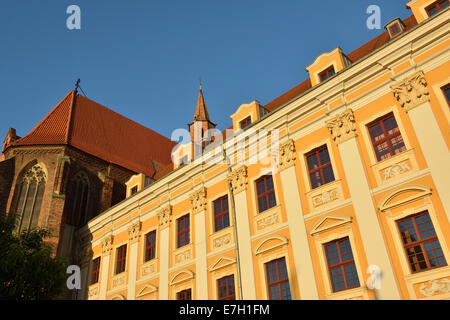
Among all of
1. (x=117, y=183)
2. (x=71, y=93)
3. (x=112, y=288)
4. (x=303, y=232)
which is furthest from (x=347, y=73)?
(x=71, y=93)

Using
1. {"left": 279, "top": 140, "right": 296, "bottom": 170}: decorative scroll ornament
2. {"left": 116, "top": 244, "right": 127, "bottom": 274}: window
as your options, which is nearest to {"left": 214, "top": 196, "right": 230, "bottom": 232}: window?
{"left": 279, "top": 140, "right": 296, "bottom": 170}: decorative scroll ornament

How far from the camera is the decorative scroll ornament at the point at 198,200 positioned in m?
18.0

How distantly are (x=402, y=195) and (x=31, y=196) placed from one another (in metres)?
23.5

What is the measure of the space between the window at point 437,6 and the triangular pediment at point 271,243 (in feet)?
31.8

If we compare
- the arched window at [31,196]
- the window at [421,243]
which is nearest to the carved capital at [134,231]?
the arched window at [31,196]

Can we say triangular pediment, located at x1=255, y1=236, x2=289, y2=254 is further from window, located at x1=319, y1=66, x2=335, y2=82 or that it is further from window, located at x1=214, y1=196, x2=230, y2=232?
window, located at x1=319, y1=66, x2=335, y2=82

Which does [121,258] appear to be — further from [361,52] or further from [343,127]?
[361,52]

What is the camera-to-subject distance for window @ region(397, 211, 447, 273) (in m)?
10.8

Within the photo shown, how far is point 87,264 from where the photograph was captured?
23.2 metres

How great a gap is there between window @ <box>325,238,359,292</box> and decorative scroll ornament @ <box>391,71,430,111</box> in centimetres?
482

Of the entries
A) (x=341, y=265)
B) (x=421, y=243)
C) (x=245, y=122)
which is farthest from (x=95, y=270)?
(x=421, y=243)

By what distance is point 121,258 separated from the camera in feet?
70.1

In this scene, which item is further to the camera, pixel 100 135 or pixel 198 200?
pixel 100 135
